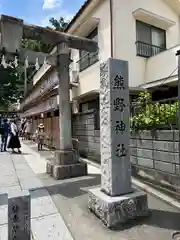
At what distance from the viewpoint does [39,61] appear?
25.2 feet

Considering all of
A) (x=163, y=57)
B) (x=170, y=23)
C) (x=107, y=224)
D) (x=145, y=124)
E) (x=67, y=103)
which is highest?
(x=170, y=23)

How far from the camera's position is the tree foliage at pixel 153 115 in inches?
225

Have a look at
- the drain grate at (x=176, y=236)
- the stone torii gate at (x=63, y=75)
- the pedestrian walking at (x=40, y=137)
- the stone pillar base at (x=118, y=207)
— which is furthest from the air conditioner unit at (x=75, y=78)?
the drain grate at (x=176, y=236)

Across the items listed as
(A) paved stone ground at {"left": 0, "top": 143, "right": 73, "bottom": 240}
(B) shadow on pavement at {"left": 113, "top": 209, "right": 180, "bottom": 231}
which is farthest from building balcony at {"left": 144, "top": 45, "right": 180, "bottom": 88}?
(A) paved stone ground at {"left": 0, "top": 143, "right": 73, "bottom": 240}

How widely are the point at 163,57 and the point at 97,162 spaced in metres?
6.14

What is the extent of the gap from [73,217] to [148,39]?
1070 centimetres

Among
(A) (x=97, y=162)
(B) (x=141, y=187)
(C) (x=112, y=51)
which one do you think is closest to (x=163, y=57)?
(C) (x=112, y=51)

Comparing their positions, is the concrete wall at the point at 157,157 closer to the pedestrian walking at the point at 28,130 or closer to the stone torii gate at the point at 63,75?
→ the stone torii gate at the point at 63,75

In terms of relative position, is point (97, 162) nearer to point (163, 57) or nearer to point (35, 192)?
point (35, 192)

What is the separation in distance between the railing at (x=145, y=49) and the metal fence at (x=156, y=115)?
5284 millimetres

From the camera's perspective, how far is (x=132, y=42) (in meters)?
10.8

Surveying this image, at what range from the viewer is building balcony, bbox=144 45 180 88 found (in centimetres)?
997

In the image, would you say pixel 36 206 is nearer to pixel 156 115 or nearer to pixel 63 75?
pixel 156 115

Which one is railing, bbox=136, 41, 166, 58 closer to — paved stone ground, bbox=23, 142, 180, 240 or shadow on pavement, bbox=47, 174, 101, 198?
shadow on pavement, bbox=47, 174, 101, 198
